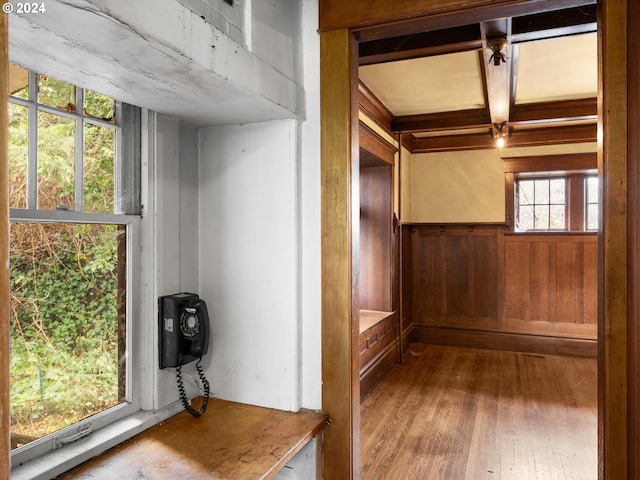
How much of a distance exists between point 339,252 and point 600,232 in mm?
880

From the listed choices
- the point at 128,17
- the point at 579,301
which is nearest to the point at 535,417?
the point at 579,301

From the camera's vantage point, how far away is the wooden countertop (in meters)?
1.34

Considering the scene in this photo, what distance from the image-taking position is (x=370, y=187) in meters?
4.82

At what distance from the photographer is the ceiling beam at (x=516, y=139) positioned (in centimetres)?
502

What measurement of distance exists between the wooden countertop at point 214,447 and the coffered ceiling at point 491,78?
6.67ft

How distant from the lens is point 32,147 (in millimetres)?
1319

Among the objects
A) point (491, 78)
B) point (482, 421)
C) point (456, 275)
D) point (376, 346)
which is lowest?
point (482, 421)

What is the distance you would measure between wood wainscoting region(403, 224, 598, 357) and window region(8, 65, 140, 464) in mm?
4259

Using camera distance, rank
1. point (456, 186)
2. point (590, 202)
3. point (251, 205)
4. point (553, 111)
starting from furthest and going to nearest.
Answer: point (456, 186) < point (590, 202) < point (553, 111) < point (251, 205)

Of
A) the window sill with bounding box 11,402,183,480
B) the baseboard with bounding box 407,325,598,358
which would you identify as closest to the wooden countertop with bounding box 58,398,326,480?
the window sill with bounding box 11,402,183,480

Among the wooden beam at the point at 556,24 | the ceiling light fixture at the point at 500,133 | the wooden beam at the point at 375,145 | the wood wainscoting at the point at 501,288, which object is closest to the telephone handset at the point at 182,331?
the wooden beam at the point at 556,24

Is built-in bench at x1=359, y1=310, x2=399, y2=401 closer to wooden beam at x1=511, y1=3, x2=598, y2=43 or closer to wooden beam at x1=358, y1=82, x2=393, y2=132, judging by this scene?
wooden beam at x1=358, y1=82, x2=393, y2=132

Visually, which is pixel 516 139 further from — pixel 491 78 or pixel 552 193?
pixel 491 78

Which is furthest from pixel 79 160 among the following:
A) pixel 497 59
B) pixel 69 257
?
pixel 497 59
